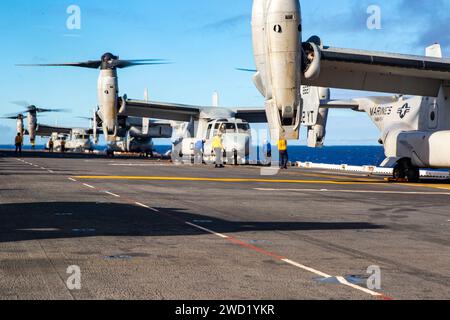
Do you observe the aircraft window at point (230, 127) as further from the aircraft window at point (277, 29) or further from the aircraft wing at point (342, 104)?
the aircraft window at point (277, 29)

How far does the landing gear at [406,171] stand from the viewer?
93.3ft

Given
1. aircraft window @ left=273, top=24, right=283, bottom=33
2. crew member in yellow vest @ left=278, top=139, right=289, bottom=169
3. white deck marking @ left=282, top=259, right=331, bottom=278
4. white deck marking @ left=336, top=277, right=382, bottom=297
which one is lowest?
white deck marking @ left=282, top=259, right=331, bottom=278

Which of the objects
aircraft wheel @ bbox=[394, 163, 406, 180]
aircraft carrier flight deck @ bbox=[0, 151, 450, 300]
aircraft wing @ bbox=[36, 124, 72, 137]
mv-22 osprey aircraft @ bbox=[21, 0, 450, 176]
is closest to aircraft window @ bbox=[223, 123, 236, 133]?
mv-22 osprey aircraft @ bbox=[21, 0, 450, 176]

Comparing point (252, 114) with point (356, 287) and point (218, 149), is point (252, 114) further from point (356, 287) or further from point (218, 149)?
point (356, 287)

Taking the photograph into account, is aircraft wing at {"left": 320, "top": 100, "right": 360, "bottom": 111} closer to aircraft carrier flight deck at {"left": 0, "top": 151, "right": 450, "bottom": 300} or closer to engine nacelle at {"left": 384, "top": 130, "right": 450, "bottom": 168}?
engine nacelle at {"left": 384, "top": 130, "right": 450, "bottom": 168}

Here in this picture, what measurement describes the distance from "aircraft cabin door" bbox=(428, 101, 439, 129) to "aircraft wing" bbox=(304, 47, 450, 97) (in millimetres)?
593

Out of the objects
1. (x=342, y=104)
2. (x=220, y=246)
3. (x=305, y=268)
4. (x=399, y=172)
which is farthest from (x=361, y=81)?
(x=305, y=268)

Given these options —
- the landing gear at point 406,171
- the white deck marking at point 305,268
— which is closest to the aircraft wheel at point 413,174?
the landing gear at point 406,171

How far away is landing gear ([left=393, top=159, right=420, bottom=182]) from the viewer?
1120 inches

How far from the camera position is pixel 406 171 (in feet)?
93.9

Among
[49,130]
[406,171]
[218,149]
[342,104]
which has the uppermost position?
[49,130]

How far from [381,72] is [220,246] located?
62.8 feet
